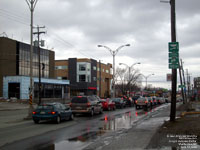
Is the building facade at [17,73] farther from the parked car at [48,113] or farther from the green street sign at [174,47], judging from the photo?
the green street sign at [174,47]

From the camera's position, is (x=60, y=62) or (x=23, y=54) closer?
(x=23, y=54)

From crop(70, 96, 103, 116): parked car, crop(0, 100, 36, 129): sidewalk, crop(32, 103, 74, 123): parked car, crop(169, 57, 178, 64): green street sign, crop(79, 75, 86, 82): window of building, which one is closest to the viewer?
crop(169, 57, 178, 64): green street sign

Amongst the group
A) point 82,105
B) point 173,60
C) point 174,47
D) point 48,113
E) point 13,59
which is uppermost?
point 13,59

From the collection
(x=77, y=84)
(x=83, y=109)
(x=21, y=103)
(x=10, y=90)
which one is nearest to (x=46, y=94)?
(x=10, y=90)

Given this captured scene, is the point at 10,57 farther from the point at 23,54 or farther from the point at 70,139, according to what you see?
the point at 70,139

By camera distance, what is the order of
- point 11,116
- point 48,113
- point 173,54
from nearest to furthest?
1. point 173,54
2. point 48,113
3. point 11,116

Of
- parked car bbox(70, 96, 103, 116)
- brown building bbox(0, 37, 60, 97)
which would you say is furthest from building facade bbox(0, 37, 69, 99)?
parked car bbox(70, 96, 103, 116)

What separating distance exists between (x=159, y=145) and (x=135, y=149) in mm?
967

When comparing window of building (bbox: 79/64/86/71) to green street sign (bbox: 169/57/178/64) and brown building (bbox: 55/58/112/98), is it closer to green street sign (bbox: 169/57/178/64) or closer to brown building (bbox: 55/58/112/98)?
brown building (bbox: 55/58/112/98)

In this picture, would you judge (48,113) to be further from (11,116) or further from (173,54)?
(11,116)

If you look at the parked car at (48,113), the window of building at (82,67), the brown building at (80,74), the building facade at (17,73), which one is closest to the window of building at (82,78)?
the brown building at (80,74)

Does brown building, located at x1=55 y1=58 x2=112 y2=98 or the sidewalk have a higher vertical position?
brown building, located at x1=55 y1=58 x2=112 y2=98

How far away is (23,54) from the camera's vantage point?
189 feet

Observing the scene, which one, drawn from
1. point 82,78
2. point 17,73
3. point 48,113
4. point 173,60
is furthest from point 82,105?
point 82,78
